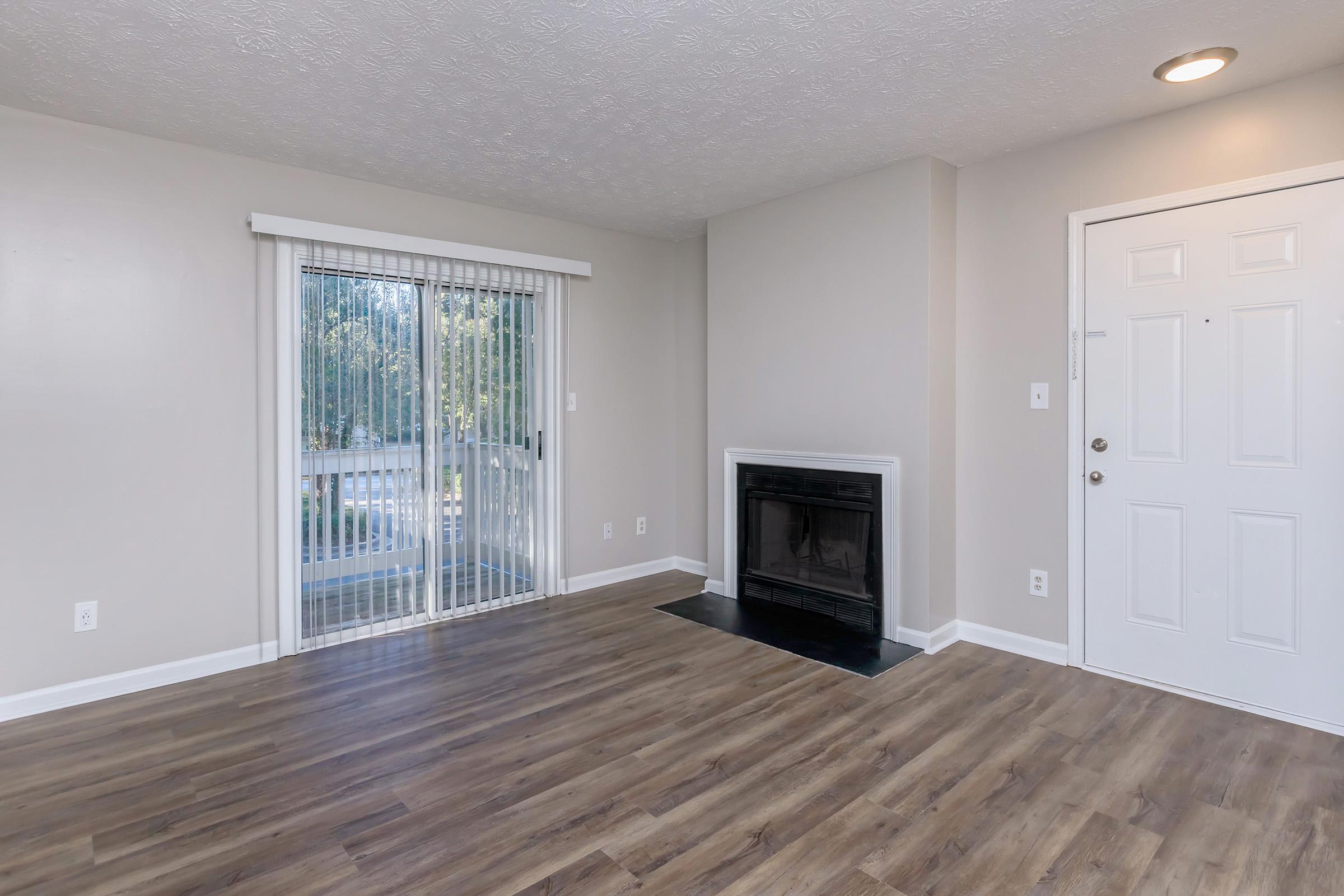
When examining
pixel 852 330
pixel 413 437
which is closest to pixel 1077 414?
pixel 852 330

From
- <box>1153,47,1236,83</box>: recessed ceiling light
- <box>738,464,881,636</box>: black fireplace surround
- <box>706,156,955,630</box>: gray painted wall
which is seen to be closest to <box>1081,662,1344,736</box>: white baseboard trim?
<box>706,156,955,630</box>: gray painted wall

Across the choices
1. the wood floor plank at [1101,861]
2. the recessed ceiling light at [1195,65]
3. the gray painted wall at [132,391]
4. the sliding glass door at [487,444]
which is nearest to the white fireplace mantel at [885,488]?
the sliding glass door at [487,444]

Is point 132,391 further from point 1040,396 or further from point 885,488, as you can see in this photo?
point 1040,396

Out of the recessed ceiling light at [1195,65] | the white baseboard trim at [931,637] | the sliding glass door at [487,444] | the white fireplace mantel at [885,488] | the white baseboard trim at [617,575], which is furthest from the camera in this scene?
the white baseboard trim at [617,575]

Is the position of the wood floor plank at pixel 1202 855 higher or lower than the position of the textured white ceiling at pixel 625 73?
lower

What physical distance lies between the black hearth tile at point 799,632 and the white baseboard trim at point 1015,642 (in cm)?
36

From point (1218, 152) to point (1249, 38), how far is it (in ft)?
1.94

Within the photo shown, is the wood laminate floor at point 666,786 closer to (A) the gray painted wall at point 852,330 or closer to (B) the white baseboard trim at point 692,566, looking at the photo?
(A) the gray painted wall at point 852,330

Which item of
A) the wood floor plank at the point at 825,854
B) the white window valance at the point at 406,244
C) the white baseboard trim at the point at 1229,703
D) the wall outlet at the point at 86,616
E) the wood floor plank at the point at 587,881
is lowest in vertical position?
the wood floor plank at the point at 587,881

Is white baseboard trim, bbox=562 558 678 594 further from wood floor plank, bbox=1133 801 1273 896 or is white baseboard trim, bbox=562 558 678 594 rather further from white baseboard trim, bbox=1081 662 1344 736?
wood floor plank, bbox=1133 801 1273 896

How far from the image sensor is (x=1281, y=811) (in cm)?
207

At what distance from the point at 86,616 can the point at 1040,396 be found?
14.6 feet

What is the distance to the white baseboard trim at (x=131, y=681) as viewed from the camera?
9.25ft

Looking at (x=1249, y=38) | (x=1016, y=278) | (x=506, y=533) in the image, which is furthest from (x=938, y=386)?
(x=506, y=533)
